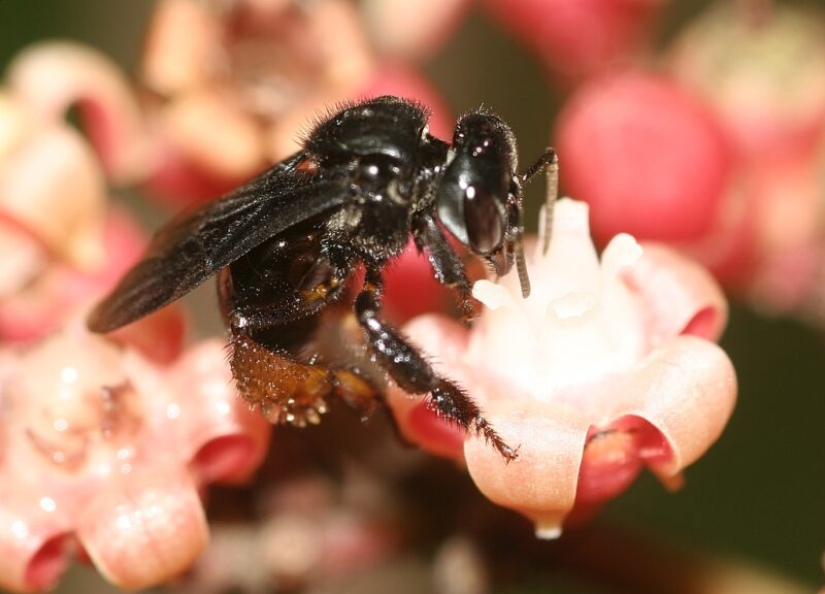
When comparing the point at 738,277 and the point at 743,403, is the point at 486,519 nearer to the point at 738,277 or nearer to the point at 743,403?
the point at 738,277

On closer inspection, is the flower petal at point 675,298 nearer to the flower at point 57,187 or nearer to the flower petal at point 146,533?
the flower petal at point 146,533

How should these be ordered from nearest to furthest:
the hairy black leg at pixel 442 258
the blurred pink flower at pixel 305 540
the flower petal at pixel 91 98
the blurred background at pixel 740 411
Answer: the hairy black leg at pixel 442 258 → the blurred pink flower at pixel 305 540 → the flower petal at pixel 91 98 → the blurred background at pixel 740 411

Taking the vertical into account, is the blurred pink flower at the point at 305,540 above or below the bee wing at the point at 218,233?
below

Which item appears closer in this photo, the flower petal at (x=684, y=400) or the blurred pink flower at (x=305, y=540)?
the flower petal at (x=684, y=400)

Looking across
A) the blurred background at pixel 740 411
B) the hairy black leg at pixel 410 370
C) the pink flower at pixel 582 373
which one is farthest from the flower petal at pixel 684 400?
the blurred background at pixel 740 411

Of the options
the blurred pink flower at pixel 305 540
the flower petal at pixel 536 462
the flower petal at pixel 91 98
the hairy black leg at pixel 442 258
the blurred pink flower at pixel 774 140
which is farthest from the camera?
the blurred pink flower at pixel 774 140

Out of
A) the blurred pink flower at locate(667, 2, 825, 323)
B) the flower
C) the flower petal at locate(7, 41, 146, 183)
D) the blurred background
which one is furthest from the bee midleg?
the blurred background
